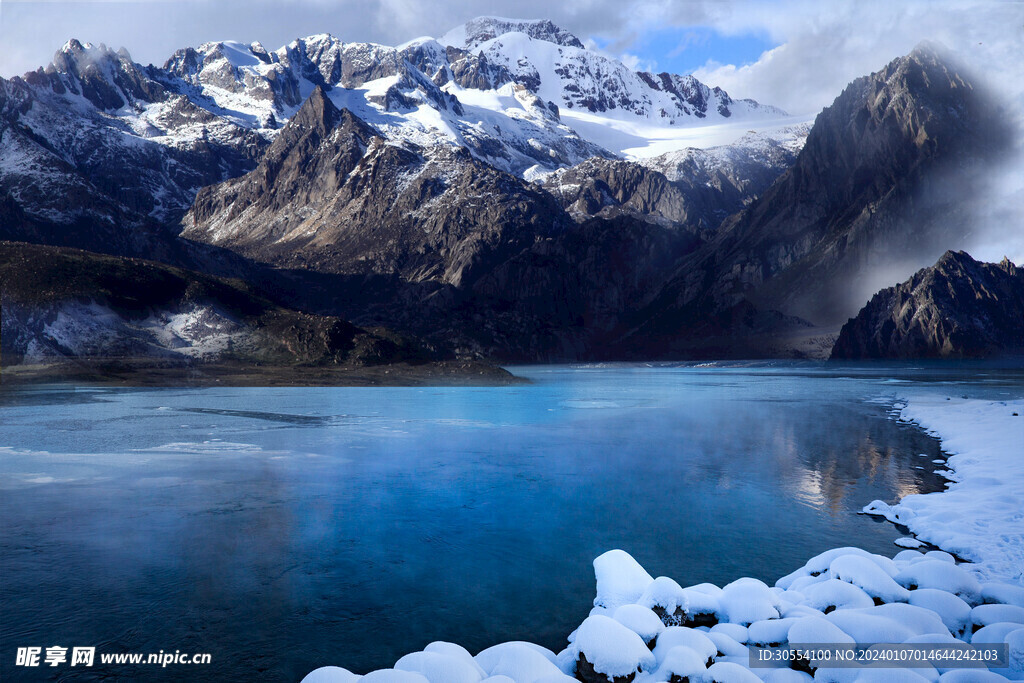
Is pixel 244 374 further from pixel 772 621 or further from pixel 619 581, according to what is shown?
pixel 772 621

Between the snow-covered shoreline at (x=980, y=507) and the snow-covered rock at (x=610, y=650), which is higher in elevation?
the snow-covered shoreline at (x=980, y=507)

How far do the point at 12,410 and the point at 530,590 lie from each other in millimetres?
59065

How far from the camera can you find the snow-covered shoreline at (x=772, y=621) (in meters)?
10.9

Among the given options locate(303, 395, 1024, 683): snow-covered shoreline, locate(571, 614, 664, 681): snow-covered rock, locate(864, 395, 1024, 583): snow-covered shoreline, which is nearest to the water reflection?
locate(864, 395, 1024, 583): snow-covered shoreline

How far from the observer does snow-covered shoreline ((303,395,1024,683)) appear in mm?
10914

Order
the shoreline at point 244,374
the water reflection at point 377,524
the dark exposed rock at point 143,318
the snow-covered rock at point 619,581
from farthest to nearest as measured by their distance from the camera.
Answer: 1. the dark exposed rock at point 143,318
2. the shoreline at point 244,374
3. the snow-covered rock at point 619,581
4. the water reflection at point 377,524

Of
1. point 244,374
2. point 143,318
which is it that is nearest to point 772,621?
point 244,374

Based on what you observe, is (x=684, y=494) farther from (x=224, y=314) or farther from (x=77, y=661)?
(x=224, y=314)

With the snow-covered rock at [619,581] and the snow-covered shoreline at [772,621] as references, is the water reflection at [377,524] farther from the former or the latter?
the snow-covered shoreline at [772,621]

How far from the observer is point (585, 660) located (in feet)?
37.9

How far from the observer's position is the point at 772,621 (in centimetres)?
1241

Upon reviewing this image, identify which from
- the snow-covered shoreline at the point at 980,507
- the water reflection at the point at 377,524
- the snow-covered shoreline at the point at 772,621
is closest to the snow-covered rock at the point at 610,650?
the snow-covered shoreline at the point at 772,621

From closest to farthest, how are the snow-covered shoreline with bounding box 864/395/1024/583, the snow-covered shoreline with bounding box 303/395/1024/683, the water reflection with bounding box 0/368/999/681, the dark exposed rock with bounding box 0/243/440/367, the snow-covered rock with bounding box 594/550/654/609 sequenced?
the snow-covered shoreline with bounding box 303/395/1024/683
the water reflection with bounding box 0/368/999/681
the snow-covered rock with bounding box 594/550/654/609
the snow-covered shoreline with bounding box 864/395/1024/583
the dark exposed rock with bounding box 0/243/440/367

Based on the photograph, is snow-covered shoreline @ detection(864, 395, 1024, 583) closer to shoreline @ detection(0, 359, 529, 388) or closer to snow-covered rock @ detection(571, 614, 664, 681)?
snow-covered rock @ detection(571, 614, 664, 681)
